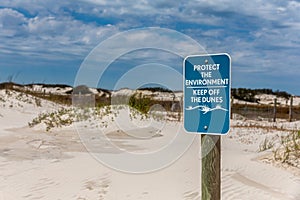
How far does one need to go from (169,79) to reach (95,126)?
8067mm

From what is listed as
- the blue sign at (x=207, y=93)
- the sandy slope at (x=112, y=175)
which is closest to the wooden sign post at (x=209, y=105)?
the blue sign at (x=207, y=93)

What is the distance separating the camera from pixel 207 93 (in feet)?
11.4

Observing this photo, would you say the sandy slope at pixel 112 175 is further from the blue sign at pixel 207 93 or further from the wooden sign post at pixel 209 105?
the blue sign at pixel 207 93

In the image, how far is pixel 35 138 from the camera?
37.1 ft

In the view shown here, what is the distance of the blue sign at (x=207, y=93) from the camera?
3408mm

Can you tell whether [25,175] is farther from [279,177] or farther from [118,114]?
[118,114]

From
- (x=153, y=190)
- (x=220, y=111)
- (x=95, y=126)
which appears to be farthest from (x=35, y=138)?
(x=220, y=111)

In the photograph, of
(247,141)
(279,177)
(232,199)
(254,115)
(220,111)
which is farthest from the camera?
(254,115)

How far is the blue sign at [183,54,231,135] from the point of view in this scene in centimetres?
341

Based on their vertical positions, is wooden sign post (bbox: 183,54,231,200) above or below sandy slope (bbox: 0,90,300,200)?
above

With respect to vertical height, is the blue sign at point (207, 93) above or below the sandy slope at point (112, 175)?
above

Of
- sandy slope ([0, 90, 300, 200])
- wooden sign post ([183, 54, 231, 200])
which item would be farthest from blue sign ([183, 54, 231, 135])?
sandy slope ([0, 90, 300, 200])

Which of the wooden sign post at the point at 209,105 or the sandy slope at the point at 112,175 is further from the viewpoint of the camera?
the sandy slope at the point at 112,175

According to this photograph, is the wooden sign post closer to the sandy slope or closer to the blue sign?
the blue sign
